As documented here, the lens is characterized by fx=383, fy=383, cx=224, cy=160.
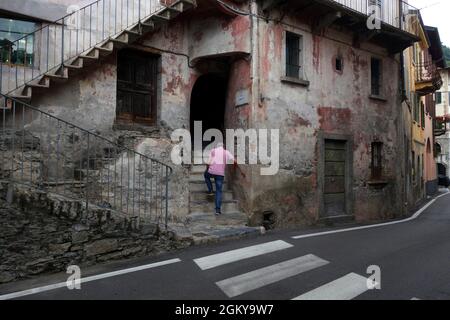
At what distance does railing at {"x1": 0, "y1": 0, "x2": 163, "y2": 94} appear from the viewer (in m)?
7.34

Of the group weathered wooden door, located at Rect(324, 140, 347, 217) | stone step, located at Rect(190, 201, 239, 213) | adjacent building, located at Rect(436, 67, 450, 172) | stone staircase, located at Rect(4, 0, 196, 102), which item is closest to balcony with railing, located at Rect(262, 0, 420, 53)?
stone staircase, located at Rect(4, 0, 196, 102)

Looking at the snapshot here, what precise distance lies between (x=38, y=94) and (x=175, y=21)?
12.3 ft

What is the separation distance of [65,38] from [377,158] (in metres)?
9.63

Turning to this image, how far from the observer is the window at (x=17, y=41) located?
7.32 m

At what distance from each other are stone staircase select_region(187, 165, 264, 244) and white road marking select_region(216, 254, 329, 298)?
1.80 meters

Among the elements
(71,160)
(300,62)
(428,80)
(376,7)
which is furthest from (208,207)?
(428,80)

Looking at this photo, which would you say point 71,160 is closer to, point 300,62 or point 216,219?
point 216,219

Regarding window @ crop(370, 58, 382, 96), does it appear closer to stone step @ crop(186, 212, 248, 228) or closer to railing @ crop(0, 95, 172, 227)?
stone step @ crop(186, 212, 248, 228)

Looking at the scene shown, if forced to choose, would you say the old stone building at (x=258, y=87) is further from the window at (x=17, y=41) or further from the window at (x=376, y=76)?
the window at (x=376, y=76)

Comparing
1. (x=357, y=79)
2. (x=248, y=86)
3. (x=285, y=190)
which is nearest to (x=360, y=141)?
(x=357, y=79)

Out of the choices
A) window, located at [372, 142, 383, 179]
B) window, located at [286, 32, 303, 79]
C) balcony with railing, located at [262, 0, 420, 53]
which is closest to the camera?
balcony with railing, located at [262, 0, 420, 53]

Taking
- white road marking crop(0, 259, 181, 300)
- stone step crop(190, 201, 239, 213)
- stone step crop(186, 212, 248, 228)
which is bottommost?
white road marking crop(0, 259, 181, 300)
